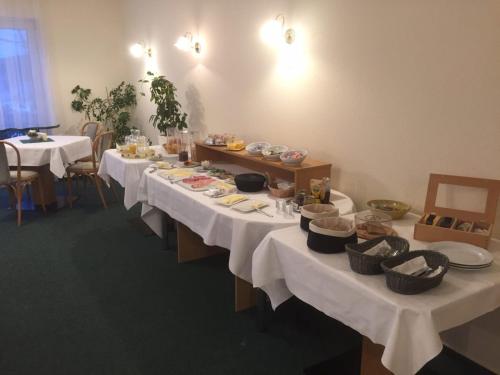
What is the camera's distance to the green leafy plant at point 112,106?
545 centimetres

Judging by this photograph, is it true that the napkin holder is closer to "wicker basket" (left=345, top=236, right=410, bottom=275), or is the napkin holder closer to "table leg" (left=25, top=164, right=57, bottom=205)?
"wicker basket" (left=345, top=236, right=410, bottom=275)

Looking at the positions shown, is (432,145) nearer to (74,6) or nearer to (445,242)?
(445,242)

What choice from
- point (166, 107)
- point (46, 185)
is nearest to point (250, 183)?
point (166, 107)

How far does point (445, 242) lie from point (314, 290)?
0.55 metres

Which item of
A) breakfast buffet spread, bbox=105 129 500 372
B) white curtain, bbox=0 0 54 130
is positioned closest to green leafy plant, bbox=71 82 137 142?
white curtain, bbox=0 0 54 130

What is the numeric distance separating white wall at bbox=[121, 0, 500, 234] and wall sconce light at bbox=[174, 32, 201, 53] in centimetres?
47

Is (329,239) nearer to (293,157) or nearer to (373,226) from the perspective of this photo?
(373,226)

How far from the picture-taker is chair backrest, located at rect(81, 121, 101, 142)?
16.4ft

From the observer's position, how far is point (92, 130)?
5.05 meters

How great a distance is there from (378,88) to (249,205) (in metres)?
0.92

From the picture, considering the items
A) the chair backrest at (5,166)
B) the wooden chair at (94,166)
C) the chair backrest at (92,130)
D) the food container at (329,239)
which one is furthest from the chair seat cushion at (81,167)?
the food container at (329,239)

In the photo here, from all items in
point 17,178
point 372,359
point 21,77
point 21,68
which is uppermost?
point 21,68

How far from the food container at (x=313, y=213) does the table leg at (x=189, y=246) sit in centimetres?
130

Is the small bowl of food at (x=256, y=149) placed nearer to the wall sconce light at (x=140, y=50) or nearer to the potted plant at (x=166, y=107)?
the potted plant at (x=166, y=107)
